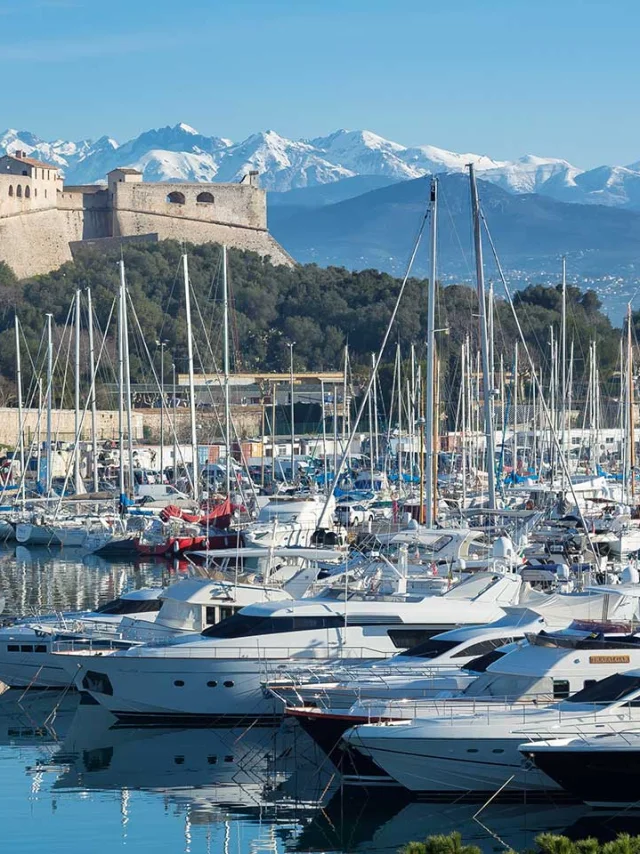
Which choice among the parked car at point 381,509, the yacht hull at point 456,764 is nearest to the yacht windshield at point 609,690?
the yacht hull at point 456,764

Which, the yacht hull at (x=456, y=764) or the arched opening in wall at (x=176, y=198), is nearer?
the yacht hull at (x=456, y=764)

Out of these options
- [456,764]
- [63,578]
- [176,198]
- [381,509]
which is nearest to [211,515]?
[63,578]

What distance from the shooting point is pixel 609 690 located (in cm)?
1421

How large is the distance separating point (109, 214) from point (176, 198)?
14.0 feet

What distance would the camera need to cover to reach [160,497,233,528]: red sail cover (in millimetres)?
34656

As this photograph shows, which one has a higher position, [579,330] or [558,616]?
[579,330]

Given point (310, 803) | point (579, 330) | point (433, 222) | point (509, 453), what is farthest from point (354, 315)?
point (310, 803)

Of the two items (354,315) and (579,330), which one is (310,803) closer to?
(579,330)

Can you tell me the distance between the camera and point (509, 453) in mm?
50250

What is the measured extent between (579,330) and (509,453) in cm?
1556

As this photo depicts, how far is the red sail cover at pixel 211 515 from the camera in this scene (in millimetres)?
34656

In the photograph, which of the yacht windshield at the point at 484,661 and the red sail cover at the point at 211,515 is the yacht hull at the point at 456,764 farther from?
the red sail cover at the point at 211,515

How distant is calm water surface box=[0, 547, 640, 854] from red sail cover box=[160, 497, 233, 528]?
50.4 ft

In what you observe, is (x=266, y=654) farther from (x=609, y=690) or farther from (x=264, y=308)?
(x=264, y=308)
